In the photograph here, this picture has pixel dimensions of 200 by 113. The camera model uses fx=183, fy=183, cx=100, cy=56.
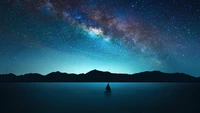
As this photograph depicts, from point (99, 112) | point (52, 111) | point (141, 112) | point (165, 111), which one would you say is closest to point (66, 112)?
point (52, 111)

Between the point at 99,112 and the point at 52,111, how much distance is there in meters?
7.16

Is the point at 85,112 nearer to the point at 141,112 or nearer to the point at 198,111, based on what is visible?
the point at 141,112

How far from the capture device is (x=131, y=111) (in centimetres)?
2856

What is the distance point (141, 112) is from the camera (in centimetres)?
2769

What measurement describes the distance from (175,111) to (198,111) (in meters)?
3.32

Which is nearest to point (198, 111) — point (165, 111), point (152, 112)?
point (165, 111)

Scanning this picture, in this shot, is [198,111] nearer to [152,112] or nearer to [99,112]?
[152,112]

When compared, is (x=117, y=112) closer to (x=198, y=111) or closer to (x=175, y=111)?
(x=175, y=111)

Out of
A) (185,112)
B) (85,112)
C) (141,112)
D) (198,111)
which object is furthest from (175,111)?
(85,112)

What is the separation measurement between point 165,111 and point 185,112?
111 inches

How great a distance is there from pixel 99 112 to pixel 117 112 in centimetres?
273

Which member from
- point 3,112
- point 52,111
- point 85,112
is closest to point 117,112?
point 85,112

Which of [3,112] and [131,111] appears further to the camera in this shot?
[131,111]

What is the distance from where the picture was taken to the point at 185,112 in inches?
1081
